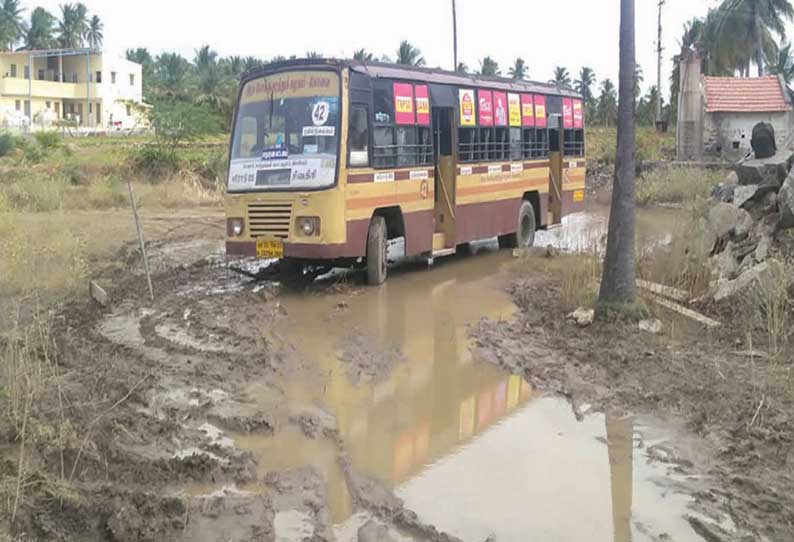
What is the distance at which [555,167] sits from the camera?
57.6ft

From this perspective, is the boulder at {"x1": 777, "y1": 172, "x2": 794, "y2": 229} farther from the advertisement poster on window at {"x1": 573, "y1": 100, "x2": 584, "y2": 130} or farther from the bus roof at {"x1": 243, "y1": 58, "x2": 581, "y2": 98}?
the advertisement poster on window at {"x1": 573, "y1": 100, "x2": 584, "y2": 130}

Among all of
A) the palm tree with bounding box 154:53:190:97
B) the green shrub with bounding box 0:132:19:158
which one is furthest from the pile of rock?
the palm tree with bounding box 154:53:190:97

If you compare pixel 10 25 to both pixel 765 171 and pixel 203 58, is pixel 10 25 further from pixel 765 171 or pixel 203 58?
pixel 765 171

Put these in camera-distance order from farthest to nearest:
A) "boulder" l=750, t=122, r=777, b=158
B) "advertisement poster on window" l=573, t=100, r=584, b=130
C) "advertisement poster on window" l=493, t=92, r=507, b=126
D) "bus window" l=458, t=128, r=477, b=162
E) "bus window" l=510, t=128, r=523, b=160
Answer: "advertisement poster on window" l=573, t=100, r=584, b=130 → "bus window" l=510, t=128, r=523, b=160 → "advertisement poster on window" l=493, t=92, r=507, b=126 → "bus window" l=458, t=128, r=477, b=162 → "boulder" l=750, t=122, r=777, b=158

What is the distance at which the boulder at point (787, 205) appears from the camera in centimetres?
1011

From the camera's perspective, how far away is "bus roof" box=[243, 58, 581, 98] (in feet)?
37.7

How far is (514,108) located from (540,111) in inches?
47.0

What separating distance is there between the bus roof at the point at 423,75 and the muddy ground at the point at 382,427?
3.28 metres

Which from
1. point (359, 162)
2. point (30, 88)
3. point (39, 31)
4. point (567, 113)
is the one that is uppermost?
point (39, 31)

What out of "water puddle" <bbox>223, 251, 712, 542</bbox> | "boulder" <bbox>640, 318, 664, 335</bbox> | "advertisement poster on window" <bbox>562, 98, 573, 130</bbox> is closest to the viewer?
"water puddle" <bbox>223, 251, 712, 542</bbox>

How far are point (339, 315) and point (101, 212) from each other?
12435mm

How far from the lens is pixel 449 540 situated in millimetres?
4793

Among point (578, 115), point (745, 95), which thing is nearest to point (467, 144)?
point (578, 115)

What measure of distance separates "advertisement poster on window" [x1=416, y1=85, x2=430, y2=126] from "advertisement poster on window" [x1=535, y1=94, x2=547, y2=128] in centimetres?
411
